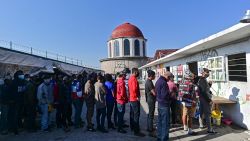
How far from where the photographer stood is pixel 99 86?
323 inches

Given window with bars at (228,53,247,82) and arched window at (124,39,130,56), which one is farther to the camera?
arched window at (124,39,130,56)

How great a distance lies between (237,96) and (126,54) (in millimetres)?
47067

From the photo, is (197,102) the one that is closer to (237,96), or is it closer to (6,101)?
(237,96)

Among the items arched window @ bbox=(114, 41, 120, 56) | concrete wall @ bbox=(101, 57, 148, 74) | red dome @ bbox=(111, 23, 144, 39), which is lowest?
concrete wall @ bbox=(101, 57, 148, 74)

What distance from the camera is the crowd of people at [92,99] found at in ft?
25.1

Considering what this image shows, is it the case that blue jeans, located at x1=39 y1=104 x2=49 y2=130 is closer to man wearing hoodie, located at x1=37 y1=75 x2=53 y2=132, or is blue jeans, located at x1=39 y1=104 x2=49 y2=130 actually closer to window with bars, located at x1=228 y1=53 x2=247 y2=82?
man wearing hoodie, located at x1=37 y1=75 x2=53 y2=132

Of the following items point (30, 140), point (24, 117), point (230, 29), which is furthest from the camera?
point (24, 117)

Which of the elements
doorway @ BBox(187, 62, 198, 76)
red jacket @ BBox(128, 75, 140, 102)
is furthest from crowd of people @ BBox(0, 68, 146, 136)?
doorway @ BBox(187, 62, 198, 76)

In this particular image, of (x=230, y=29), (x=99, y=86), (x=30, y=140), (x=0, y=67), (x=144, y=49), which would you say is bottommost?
(x=30, y=140)

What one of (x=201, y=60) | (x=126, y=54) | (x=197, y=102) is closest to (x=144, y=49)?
(x=126, y=54)

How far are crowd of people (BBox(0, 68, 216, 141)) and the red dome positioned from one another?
47588 millimetres

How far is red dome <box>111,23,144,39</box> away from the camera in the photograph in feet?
184

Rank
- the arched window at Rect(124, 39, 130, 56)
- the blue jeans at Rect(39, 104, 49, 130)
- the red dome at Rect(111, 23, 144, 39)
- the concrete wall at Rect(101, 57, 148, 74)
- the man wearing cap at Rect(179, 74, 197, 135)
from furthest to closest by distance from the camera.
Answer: the red dome at Rect(111, 23, 144, 39) → the arched window at Rect(124, 39, 130, 56) → the concrete wall at Rect(101, 57, 148, 74) → the blue jeans at Rect(39, 104, 49, 130) → the man wearing cap at Rect(179, 74, 197, 135)

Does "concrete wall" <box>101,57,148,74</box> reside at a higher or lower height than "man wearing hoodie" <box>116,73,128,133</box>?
higher
